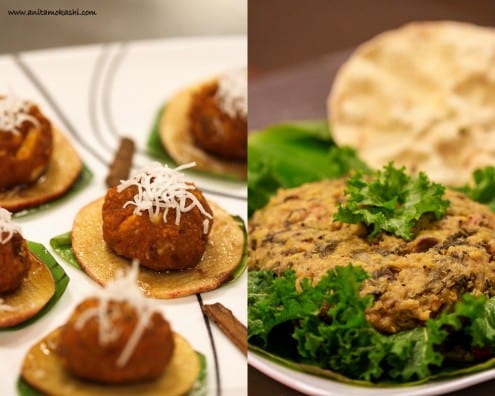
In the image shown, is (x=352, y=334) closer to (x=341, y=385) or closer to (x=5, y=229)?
(x=341, y=385)

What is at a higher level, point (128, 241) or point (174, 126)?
point (128, 241)

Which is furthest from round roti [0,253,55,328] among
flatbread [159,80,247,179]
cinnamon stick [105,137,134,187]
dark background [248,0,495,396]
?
dark background [248,0,495,396]

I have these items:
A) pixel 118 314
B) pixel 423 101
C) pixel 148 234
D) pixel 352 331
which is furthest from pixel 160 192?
pixel 423 101

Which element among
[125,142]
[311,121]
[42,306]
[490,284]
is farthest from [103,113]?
[490,284]

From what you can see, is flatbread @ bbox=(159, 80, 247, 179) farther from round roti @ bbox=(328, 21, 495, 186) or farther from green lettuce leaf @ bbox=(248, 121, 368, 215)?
round roti @ bbox=(328, 21, 495, 186)

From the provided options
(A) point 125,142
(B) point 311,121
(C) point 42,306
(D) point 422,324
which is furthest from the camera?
(B) point 311,121

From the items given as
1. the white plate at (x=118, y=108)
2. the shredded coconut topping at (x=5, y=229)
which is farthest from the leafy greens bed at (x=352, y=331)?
the shredded coconut topping at (x=5, y=229)

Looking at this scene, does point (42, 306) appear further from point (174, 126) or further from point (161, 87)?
point (161, 87)
